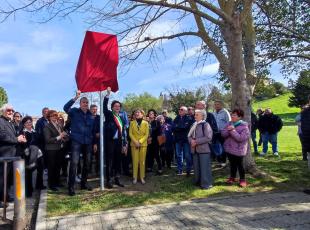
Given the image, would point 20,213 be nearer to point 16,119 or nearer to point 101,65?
point 101,65

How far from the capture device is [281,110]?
7600cm

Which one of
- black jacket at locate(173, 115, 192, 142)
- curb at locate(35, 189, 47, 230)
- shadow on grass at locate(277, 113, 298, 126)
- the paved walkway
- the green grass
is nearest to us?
the paved walkway

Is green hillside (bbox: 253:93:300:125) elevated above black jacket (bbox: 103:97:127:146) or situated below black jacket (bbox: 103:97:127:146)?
above

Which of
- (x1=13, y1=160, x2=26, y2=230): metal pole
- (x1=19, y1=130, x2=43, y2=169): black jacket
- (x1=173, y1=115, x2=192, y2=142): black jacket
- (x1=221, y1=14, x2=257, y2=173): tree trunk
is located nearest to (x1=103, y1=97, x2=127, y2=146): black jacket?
(x1=19, y1=130, x2=43, y2=169): black jacket

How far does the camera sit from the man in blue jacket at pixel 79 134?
27.1 ft

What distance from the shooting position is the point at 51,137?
29.1 ft

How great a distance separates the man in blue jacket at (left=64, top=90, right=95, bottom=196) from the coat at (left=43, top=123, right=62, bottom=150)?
70 centimetres

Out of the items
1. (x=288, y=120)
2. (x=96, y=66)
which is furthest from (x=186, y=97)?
(x=96, y=66)

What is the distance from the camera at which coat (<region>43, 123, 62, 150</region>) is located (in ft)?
29.0

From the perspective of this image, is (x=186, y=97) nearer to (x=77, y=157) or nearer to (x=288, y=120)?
(x=288, y=120)

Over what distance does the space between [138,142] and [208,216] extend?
340 cm

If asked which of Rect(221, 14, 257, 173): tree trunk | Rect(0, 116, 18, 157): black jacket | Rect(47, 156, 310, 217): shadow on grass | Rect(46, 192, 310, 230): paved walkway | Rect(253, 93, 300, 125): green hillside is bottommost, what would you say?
Rect(46, 192, 310, 230): paved walkway

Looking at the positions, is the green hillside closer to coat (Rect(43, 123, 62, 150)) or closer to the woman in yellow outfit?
the woman in yellow outfit

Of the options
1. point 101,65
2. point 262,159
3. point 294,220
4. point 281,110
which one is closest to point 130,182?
point 101,65
